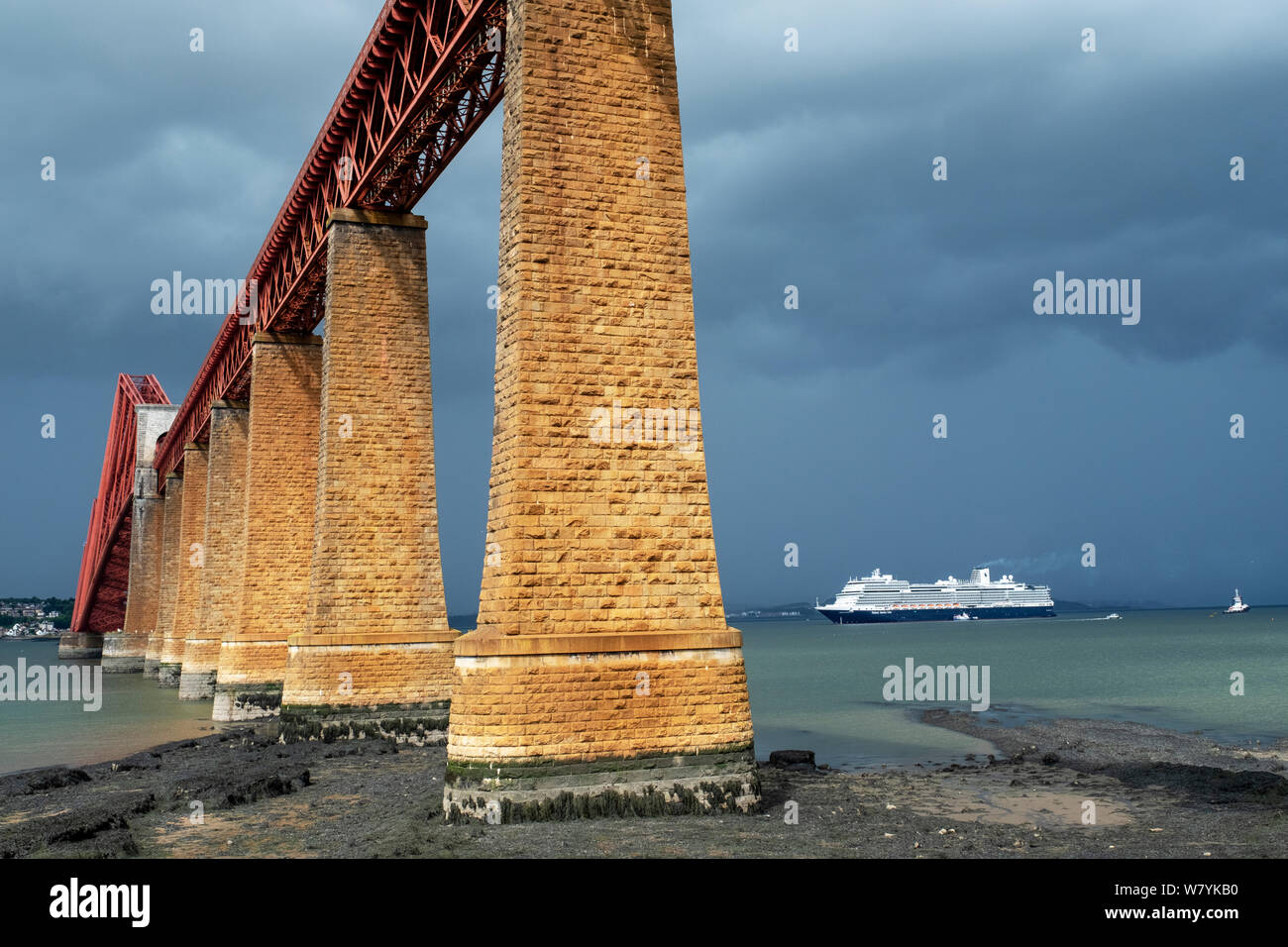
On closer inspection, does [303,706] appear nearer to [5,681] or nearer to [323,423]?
[323,423]

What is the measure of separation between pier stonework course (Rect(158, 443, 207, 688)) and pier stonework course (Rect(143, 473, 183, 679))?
5.00ft

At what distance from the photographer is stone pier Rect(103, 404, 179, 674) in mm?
61656

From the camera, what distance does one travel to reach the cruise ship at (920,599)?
145000mm

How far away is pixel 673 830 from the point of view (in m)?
11.8

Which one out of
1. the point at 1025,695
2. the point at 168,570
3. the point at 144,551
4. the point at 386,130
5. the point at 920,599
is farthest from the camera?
the point at 920,599

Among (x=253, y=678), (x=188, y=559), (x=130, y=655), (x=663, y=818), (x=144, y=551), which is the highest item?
(x=144, y=551)

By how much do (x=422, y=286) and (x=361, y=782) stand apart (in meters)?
9.73

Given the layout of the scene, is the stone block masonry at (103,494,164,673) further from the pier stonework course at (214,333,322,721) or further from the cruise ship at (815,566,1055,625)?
the cruise ship at (815,566,1055,625)

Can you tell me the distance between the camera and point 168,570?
174 ft

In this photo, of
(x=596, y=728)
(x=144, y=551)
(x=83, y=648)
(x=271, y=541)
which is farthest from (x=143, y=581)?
(x=596, y=728)

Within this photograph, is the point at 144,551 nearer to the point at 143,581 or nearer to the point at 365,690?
the point at 143,581

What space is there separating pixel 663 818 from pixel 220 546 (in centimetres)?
2550

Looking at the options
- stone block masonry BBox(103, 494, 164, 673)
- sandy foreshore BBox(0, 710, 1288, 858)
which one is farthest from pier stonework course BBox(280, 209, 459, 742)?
stone block masonry BBox(103, 494, 164, 673)
